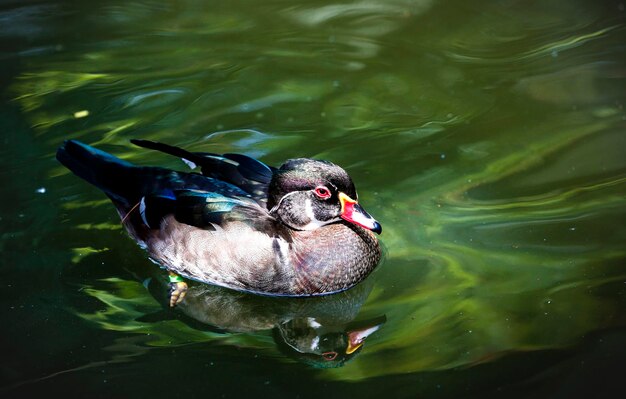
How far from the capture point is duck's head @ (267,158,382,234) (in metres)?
5.56

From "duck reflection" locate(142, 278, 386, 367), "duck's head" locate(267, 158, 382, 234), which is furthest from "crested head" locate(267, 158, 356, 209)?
"duck reflection" locate(142, 278, 386, 367)

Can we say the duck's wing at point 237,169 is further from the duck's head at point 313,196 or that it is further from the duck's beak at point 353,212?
the duck's beak at point 353,212

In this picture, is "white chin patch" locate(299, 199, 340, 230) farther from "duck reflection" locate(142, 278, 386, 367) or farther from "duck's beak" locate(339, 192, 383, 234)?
"duck reflection" locate(142, 278, 386, 367)

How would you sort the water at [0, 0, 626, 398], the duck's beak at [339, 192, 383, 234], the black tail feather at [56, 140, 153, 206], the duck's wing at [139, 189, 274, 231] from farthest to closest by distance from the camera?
the black tail feather at [56, 140, 153, 206] → the duck's wing at [139, 189, 274, 231] → the duck's beak at [339, 192, 383, 234] → the water at [0, 0, 626, 398]

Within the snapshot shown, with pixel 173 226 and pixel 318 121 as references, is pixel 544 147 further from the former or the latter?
pixel 173 226

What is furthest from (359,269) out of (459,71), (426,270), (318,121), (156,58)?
(156,58)

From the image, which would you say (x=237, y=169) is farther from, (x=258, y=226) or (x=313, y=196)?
(x=313, y=196)

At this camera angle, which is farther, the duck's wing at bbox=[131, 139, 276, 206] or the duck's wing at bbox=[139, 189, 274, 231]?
the duck's wing at bbox=[131, 139, 276, 206]

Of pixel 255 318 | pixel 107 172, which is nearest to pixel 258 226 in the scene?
pixel 255 318

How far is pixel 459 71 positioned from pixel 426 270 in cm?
288

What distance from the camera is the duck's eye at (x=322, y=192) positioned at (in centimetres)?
557

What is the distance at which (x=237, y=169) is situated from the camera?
596 centimetres

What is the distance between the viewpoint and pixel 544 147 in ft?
23.1

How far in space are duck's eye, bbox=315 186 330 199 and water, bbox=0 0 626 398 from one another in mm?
616
